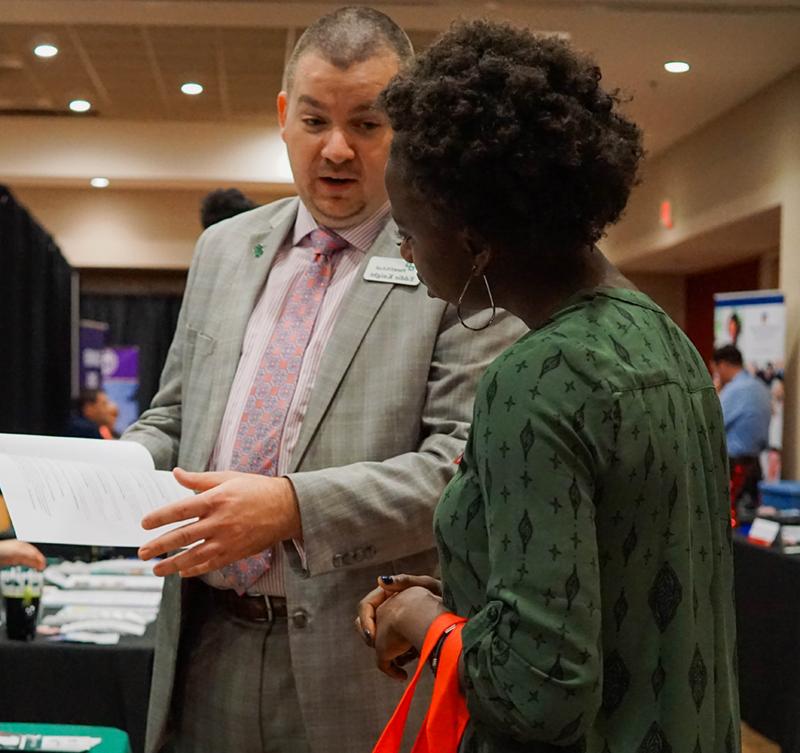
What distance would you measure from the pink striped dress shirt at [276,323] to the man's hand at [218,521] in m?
0.17

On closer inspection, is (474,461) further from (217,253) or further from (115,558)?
(115,558)

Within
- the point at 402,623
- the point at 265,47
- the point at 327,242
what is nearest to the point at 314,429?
the point at 327,242

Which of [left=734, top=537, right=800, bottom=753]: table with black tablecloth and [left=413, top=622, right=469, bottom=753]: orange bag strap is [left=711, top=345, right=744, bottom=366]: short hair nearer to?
[left=734, top=537, right=800, bottom=753]: table with black tablecloth

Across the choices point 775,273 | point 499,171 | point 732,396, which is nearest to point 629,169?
point 499,171

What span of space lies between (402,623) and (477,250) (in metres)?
0.41

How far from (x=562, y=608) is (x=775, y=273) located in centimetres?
1030

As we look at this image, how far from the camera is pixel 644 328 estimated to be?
3.45ft

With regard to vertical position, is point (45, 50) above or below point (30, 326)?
above

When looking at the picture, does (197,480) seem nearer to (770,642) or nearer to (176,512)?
(176,512)

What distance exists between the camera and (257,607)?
162cm

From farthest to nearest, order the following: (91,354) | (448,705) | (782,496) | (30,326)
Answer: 1. (91,354)
2. (30,326)
3. (782,496)
4. (448,705)

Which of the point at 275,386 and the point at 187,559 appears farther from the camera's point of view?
the point at 275,386

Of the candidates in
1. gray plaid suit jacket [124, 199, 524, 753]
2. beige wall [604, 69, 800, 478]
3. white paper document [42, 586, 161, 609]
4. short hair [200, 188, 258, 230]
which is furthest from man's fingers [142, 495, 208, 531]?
beige wall [604, 69, 800, 478]

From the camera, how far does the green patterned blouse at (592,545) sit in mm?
950
